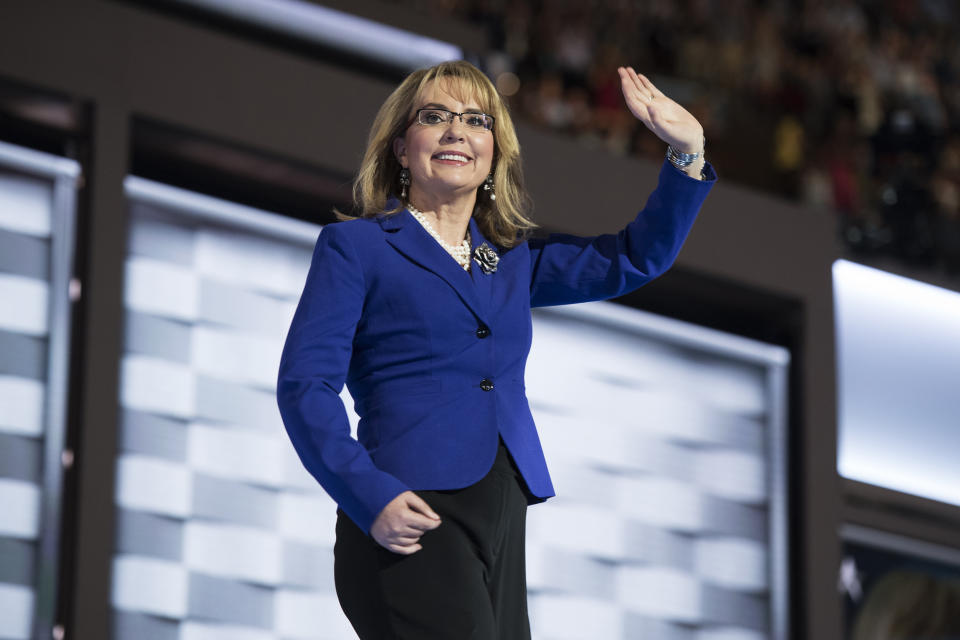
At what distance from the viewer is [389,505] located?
1.72 m

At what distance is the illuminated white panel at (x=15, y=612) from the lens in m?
3.76

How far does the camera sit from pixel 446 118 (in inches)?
80.1

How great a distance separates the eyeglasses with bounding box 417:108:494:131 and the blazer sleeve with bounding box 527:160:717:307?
0.73 feet

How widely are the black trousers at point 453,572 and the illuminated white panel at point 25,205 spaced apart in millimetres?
2381

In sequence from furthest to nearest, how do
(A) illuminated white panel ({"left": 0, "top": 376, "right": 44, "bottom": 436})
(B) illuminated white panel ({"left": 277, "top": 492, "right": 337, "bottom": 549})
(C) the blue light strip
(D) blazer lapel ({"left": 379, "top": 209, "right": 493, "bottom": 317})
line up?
(C) the blue light strip, (B) illuminated white panel ({"left": 277, "top": 492, "right": 337, "bottom": 549}), (A) illuminated white panel ({"left": 0, "top": 376, "right": 44, "bottom": 436}), (D) blazer lapel ({"left": 379, "top": 209, "right": 493, "bottom": 317})

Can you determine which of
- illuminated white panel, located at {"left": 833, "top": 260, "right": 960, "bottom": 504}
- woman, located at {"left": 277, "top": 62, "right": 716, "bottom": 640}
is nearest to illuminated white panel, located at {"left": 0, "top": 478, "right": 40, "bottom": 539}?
woman, located at {"left": 277, "top": 62, "right": 716, "bottom": 640}

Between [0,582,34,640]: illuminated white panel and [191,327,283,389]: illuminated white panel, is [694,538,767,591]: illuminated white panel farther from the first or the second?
[0,582,34,640]: illuminated white panel

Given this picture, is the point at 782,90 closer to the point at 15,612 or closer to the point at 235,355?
the point at 235,355

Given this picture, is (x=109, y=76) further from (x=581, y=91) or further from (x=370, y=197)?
(x=581, y=91)

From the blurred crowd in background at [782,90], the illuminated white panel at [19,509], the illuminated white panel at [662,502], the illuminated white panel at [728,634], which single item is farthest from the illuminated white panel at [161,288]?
the illuminated white panel at [728,634]

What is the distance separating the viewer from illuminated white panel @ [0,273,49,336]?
3.92 meters

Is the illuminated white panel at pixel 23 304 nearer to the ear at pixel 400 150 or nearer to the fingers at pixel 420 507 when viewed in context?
the ear at pixel 400 150

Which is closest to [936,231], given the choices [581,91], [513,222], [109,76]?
[581,91]

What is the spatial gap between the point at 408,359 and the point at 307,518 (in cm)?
247
